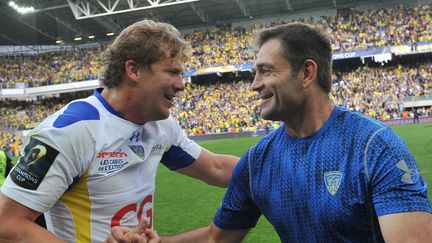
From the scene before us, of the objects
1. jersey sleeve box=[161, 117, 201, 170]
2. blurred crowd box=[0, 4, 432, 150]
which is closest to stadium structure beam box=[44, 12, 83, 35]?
blurred crowd box=[0, 4, 432, 150]

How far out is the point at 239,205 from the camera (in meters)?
2.52

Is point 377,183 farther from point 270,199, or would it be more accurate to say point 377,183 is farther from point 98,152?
point 98,152

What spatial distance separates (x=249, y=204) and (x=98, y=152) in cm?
88

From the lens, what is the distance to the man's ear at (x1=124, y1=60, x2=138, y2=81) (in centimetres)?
264

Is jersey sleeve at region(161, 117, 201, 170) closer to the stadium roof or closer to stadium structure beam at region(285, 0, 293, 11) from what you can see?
the stadium roof

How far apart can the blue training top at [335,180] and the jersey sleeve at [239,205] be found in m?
0.01

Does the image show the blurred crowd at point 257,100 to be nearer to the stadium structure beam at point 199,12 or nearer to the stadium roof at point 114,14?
the stadium structure beam at point 199,12

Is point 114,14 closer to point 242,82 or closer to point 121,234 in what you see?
point 242,82

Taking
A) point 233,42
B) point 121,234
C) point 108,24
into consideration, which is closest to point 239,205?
point 121,234

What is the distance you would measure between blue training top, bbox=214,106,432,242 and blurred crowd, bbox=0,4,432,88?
32.1 meters

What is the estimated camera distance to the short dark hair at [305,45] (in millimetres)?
2273

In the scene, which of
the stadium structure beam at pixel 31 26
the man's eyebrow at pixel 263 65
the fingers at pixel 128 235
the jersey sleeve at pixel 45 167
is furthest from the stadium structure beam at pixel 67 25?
the fingers at pixel 128 235

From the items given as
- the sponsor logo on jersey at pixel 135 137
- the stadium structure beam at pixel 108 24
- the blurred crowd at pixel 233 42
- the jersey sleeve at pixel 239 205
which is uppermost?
the stadium structure beam at pixel 108 24

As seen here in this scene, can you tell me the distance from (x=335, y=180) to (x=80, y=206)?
1398mm
